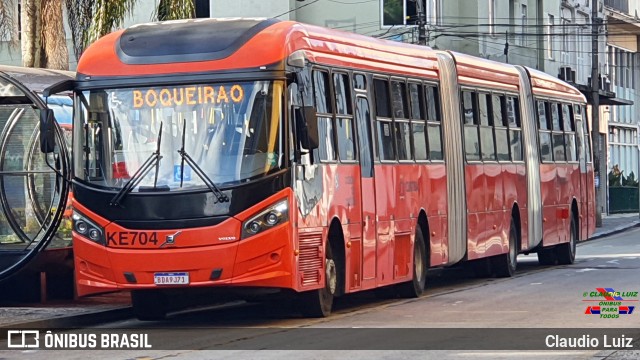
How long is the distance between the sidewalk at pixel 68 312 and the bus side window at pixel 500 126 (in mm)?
7329

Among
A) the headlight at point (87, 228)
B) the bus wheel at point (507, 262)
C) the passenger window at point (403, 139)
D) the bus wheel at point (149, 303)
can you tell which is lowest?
the bus wheel at point (507, 262)

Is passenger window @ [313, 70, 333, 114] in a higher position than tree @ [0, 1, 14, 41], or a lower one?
lower

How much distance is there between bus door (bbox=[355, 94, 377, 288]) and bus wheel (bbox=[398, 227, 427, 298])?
6.20 feet

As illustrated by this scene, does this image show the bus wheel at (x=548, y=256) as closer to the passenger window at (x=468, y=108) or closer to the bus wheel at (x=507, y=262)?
the bus wheel at (x=507, y=262)

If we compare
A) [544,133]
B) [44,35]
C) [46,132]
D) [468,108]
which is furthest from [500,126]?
[46,132]

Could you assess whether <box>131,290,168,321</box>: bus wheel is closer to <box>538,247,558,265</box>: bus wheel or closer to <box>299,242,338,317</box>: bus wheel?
<box>299,242,338,317</box>: bus wheel

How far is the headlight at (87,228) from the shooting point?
54.5ft

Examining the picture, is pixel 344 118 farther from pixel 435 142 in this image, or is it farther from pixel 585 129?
pixel 585 129

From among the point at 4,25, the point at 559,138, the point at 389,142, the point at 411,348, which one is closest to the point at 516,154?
the point at 559,138

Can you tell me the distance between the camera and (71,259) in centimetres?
1988

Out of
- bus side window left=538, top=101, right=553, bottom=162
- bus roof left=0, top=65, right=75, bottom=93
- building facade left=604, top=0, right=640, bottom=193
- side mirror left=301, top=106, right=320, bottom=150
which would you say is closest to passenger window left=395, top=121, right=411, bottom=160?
side mirror left=301, top=106, right=320, bottom=150

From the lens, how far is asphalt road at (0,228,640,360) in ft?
44.6

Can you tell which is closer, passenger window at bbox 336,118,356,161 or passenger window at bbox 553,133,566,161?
passenger window at bbox 336,118,356,161

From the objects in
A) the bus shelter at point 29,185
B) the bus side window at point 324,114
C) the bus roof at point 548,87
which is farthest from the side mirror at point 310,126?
the bus roof at point 548,87
